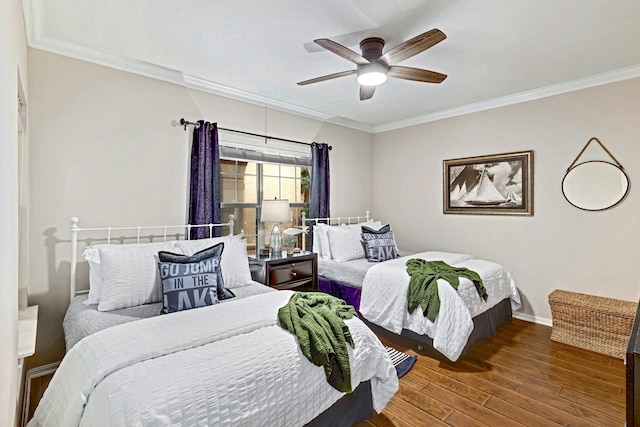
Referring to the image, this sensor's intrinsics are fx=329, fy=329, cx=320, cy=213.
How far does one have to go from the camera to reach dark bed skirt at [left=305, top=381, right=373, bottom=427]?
173 cm

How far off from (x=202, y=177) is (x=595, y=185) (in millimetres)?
3957

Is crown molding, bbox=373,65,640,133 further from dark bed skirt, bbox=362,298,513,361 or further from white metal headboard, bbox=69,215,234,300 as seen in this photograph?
white metal headboard, bbox=69,215,234,300

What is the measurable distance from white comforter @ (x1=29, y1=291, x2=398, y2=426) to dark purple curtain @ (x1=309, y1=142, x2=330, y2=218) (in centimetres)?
263

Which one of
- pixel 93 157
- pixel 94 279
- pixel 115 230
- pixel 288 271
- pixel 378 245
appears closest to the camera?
pixel 94 279

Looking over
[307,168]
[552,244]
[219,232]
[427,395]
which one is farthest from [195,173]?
[552,244]

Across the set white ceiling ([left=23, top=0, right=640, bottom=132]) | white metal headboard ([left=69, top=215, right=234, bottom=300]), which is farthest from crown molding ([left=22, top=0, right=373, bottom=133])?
white metal headboard ([left=69, top=215, right=234, bottom=300])

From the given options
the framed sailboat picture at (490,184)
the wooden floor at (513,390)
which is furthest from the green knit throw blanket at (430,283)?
the framed sailboat picture at (490,184)

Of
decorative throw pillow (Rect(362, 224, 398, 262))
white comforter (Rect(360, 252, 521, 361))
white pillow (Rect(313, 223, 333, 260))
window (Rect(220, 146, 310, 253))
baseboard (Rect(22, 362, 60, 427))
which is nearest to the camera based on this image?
baseboard (Rect(22, 362, 60, 427))

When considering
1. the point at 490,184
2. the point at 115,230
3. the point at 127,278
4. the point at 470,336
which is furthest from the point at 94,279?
the point at 490,184

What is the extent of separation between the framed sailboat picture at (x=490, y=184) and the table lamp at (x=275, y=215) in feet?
7.38

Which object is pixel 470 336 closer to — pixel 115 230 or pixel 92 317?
pixel 92 317

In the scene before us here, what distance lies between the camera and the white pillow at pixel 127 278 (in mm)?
2193

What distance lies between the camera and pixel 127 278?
2244 millimetres

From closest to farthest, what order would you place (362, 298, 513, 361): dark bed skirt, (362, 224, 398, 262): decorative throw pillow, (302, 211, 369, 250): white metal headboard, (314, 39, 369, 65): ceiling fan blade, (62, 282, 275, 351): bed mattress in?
1. (62, 282, 275, 351): bed mattress
2. (314, 39, 369, 65): ceiling fan blade
3. (362, 298, 513, 361): dark bed skirt
4. (362, 224, 398, 262): decorative throw pillow
5. (302, 211, 369, 250): white metal headboard
